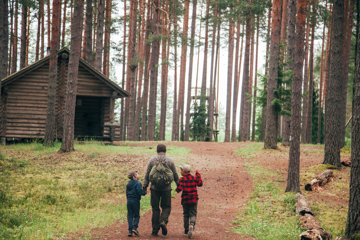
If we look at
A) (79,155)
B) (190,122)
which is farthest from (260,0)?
(79,155)

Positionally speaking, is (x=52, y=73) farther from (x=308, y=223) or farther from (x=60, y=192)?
(x=308, y=223)

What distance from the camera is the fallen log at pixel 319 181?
1143cm

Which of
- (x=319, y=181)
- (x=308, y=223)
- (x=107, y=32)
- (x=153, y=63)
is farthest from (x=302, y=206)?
(x=107, y=32)

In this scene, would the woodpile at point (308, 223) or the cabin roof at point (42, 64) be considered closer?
the woodpile at point (308, 223)

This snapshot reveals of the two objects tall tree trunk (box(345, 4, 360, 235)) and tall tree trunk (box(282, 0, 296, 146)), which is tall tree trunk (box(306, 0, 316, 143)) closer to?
tall tree trunk (box(282, 0, 296, 146))

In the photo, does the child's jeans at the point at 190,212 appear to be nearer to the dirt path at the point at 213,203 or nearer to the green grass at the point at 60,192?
the dirt path at the point at 213,203

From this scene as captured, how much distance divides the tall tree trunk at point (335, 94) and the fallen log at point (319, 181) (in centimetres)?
184

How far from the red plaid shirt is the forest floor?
879mm

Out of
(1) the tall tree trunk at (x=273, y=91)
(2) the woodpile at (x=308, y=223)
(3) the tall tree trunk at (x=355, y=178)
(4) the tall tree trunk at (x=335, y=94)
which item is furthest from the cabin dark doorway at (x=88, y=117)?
(3) the tall tree trunk at (x=355, y=178)

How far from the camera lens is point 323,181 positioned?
39.1 ft

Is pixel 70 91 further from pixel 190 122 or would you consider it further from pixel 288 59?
pixel 190 122

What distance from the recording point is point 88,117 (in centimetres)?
2733

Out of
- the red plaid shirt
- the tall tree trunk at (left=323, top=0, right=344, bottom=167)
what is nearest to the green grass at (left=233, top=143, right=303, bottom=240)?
the red plaid shirt

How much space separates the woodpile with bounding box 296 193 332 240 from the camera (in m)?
6.92
